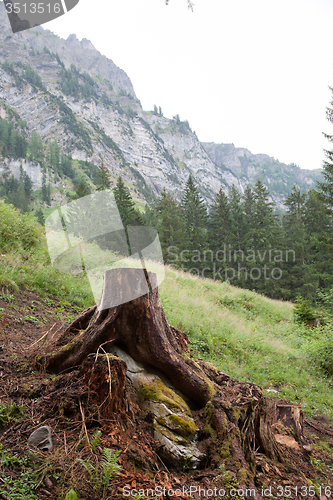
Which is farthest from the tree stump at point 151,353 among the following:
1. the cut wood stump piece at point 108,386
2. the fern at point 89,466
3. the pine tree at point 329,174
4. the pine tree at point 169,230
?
the pine tree at point 169,230

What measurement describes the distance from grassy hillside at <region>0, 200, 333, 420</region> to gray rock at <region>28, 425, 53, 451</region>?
421cm

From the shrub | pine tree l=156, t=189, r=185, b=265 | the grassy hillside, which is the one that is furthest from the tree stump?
pine tree l=156, t=189, r=185, b=265

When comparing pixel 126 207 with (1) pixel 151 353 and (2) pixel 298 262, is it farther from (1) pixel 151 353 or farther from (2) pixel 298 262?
(1) pixel 151 353

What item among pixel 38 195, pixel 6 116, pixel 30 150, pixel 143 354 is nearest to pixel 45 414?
pixel 143 354

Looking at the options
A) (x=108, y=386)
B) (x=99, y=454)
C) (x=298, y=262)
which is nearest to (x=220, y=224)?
(x=298, y=262)

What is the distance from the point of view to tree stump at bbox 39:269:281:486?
8.68 ft

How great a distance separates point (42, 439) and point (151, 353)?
4.01ft

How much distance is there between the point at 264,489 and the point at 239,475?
0.40m

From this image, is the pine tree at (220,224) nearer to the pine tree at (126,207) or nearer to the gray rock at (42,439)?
the pine tree at (126,207)

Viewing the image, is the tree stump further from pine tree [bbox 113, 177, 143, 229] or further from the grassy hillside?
pine tree [bbox 113, 177, 143, 229]

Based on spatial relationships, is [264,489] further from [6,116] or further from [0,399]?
[6,116]

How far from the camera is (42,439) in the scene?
5.96 feet

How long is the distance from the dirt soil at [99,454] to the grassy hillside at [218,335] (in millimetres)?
3190

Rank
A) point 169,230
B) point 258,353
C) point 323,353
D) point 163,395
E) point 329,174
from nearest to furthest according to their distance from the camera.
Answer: point 163,395
point 323,353
point 258,353
point 329,174
point 169,230
